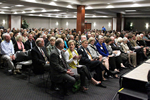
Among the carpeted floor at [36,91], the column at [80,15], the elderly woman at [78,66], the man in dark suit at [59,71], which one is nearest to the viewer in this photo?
the man in dark suit at [59,71]

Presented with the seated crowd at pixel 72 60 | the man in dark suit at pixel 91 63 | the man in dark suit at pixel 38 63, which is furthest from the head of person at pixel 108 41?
the man in dark suit at pixel 38 63

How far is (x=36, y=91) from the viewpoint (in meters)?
3.69

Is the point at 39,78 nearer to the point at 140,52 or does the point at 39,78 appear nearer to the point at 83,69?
the point at 83,69

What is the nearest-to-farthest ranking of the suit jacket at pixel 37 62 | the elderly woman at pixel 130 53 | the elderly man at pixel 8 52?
the suit jacket at pixel 37 62 → the elderly man at pixel 8 52 → the elderly woman at pixel 130 53

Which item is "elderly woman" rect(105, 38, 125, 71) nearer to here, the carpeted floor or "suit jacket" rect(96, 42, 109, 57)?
"suit jacket" rect(96, 42, 109, 57)

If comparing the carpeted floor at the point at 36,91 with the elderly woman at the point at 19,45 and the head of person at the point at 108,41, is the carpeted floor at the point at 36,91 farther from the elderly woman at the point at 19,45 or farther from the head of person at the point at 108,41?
the head of person at the point at 108,41

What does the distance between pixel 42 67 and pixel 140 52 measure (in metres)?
A: 4.78

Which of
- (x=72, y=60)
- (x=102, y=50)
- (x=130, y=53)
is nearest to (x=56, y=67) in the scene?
(x=72, y=60)

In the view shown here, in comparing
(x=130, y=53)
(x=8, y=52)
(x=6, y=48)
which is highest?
(x=6, y=48)

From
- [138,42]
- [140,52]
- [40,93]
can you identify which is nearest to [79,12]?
[138,42]

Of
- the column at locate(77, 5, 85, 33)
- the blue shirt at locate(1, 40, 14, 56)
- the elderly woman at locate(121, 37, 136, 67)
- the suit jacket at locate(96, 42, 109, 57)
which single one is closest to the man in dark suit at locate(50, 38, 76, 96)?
the suit jacket at locate(96, 42, 109, 57)

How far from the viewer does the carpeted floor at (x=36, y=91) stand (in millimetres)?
3369

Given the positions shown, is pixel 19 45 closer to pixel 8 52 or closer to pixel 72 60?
pixel 8 52

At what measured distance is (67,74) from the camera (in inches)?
128
